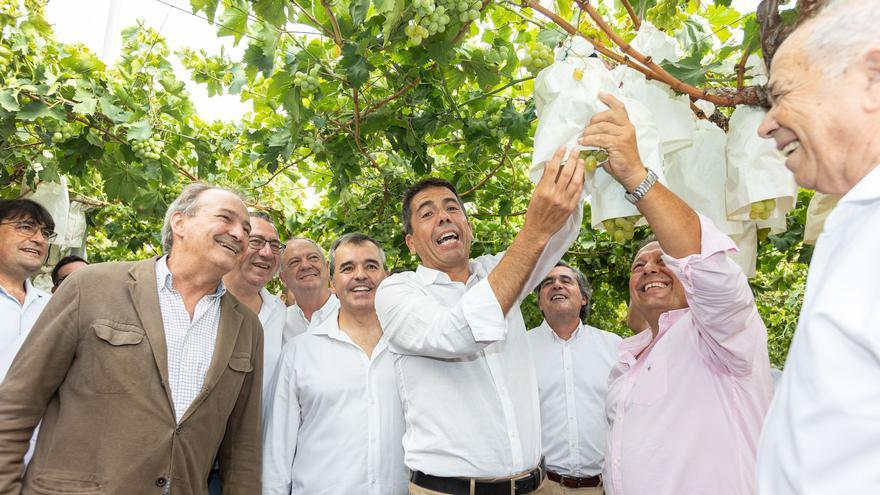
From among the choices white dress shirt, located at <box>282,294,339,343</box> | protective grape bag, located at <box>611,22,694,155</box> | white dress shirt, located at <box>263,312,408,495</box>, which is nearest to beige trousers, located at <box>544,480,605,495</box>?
white dress shirt, located at <box>263,312,408,495</box>

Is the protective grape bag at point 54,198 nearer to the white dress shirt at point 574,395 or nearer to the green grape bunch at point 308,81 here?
the green grape bunch at point 308,81

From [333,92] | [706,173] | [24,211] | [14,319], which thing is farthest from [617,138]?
[24,211]

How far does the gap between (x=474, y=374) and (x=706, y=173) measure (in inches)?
50.0

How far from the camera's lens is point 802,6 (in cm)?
126

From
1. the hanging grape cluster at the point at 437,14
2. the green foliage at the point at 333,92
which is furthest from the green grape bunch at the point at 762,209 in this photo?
the hanging grape cluster at the point at 437,14

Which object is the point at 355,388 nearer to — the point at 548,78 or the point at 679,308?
the point at 679,308

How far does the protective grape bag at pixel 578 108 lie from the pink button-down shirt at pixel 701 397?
288 millimetres

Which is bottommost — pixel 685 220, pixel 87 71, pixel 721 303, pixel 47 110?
pixel 721 303

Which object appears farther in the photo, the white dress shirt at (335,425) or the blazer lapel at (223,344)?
the white dress shirt at (335,425)

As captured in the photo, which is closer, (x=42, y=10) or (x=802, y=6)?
(x=802, y=6)

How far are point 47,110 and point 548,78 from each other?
9.51 ft

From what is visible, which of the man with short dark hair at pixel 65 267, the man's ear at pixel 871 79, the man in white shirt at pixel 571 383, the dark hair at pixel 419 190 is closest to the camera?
the man's ear at pixel 871 79

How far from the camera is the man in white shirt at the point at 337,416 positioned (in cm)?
306

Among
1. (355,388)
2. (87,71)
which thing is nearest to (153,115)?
(87,71)
